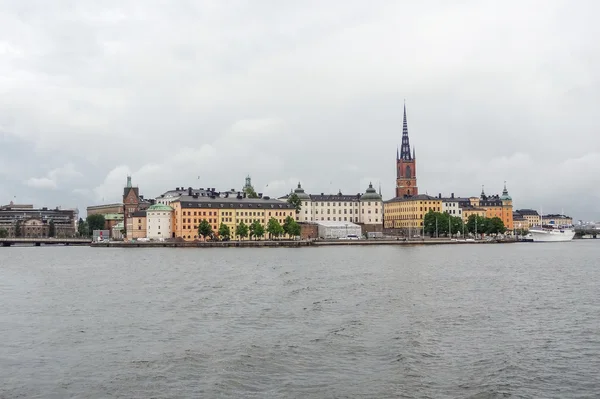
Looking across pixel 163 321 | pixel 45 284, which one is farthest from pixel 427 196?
pixel 163 321

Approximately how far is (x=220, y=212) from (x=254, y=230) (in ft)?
30.7

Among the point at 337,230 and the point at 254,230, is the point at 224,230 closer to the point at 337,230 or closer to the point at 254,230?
the point at 254,230

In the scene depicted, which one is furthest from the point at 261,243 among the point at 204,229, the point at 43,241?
the point at 43,241

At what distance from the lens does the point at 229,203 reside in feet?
443

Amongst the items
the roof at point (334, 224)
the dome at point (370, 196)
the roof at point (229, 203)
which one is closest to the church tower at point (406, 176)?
the dome at point (370, 196)

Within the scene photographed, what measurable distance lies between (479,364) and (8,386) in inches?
492

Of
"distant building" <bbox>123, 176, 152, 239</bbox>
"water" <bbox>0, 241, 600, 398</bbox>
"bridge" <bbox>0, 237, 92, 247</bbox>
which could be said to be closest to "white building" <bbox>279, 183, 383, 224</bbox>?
"distant building" <bbox>123, 176, 152, 239</bbox>

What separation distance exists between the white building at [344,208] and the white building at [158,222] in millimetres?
37841

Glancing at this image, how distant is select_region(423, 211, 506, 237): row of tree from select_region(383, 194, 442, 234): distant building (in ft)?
26.8

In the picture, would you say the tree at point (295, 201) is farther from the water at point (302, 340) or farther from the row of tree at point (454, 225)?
the water at point (302, 340)

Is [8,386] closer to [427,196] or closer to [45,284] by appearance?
[45,284]

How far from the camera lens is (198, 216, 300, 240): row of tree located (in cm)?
12606

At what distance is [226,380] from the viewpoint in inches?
714

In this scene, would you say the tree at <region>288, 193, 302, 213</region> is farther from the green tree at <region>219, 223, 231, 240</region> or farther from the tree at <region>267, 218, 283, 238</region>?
the green tree at <region>219, 223, 231, 240</region>
